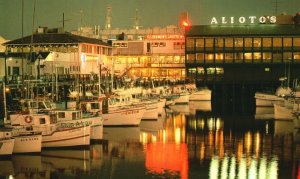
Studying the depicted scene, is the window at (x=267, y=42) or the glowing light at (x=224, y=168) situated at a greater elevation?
the window at (x=267, y=42)

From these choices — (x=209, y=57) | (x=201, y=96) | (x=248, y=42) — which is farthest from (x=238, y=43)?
(x=201, y=96)

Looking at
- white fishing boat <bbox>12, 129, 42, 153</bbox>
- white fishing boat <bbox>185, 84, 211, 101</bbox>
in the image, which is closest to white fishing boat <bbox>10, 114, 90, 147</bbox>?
white fishing boat <bbox>12, 129, 42, 153</bbox>

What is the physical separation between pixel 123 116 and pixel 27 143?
20.7 metres

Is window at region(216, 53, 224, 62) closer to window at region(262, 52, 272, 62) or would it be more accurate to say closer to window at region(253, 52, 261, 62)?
window at region(253, 52, 261, 62)

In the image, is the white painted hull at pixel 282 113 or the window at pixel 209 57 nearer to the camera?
the white painted hull at pixel 282 113

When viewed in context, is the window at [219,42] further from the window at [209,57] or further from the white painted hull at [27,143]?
the white painted hull at [27,143]

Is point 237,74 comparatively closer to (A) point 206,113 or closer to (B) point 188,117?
(A) point 206,113

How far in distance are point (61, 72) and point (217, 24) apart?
50800 mm

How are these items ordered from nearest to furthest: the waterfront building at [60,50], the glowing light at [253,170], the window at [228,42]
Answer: the glowing light at [253,170] → the waterfront building at [60,50] → the window at [228,42]

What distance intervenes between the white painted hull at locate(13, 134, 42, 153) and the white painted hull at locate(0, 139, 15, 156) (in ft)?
3.87

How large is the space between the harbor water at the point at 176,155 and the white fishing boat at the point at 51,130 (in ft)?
2.56

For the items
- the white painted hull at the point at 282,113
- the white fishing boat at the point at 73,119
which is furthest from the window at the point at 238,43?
the white fishing boat at the point at 73,119

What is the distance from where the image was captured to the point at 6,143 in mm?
45250

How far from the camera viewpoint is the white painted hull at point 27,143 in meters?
46.8
